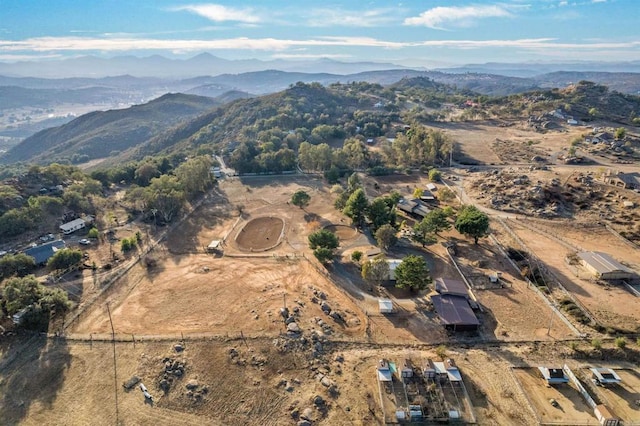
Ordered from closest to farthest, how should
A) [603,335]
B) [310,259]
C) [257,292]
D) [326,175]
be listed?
[603,335], [257,292], [310,259], [326,175]

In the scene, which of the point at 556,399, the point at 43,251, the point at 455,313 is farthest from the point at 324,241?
the point at 43,251

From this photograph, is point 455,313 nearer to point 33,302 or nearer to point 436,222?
point 436,222

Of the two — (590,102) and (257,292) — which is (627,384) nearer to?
(257,292)

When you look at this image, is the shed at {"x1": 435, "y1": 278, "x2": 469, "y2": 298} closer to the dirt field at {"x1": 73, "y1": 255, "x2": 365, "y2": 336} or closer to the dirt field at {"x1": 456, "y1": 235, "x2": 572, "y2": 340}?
the dirt field at {"x1": 456, "y1": 235, "x2": 572, "y2": 340}

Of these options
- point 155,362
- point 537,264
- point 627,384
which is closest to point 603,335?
point 627,384

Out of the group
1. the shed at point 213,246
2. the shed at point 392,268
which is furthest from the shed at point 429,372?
the shed at point 213,246

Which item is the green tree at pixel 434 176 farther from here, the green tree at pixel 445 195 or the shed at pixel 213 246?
the shed at pixel 213 246
